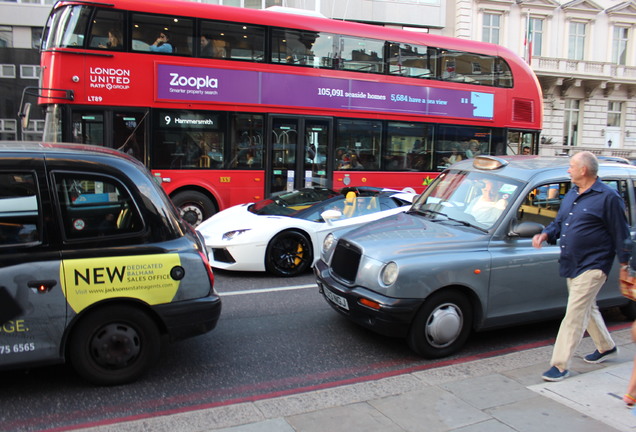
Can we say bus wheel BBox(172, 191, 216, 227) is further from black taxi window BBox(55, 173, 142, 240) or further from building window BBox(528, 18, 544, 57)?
building window BBox(528, 18, 544, 57)

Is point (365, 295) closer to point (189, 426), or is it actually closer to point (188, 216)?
point (189, 426)


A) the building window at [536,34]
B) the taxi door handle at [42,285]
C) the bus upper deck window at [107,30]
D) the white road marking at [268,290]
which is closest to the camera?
the taxi door handle at [42,285]

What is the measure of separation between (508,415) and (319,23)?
9.10 metres

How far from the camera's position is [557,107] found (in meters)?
30.0

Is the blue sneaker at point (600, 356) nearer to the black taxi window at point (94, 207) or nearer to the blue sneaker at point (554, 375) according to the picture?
the blue sneaker at point (554, 375)

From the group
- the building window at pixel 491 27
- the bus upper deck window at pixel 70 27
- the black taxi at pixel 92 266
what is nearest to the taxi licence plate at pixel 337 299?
the black taxi at pixel 92 266

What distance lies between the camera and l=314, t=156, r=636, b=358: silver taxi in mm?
4422

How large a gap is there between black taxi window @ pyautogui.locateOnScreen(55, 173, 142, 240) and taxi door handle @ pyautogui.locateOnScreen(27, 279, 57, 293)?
1.11 feet

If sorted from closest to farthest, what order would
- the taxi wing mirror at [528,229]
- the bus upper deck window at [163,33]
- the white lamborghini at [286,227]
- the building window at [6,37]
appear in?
1. the taxi wing mirror at [528,229]
2. the white lamborghini at [286,227]
3. the bus upper deck window at [163,33]
4. the building window at [6,37]

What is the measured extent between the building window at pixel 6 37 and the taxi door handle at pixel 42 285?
2485cm

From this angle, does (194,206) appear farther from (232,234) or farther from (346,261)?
(346,261)

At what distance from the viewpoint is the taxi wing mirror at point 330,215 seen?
722cm

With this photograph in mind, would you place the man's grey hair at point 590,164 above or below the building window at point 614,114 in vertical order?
below

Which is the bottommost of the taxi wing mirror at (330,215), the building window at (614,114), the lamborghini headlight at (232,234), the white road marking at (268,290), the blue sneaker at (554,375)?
the white road marking at (268,290)
